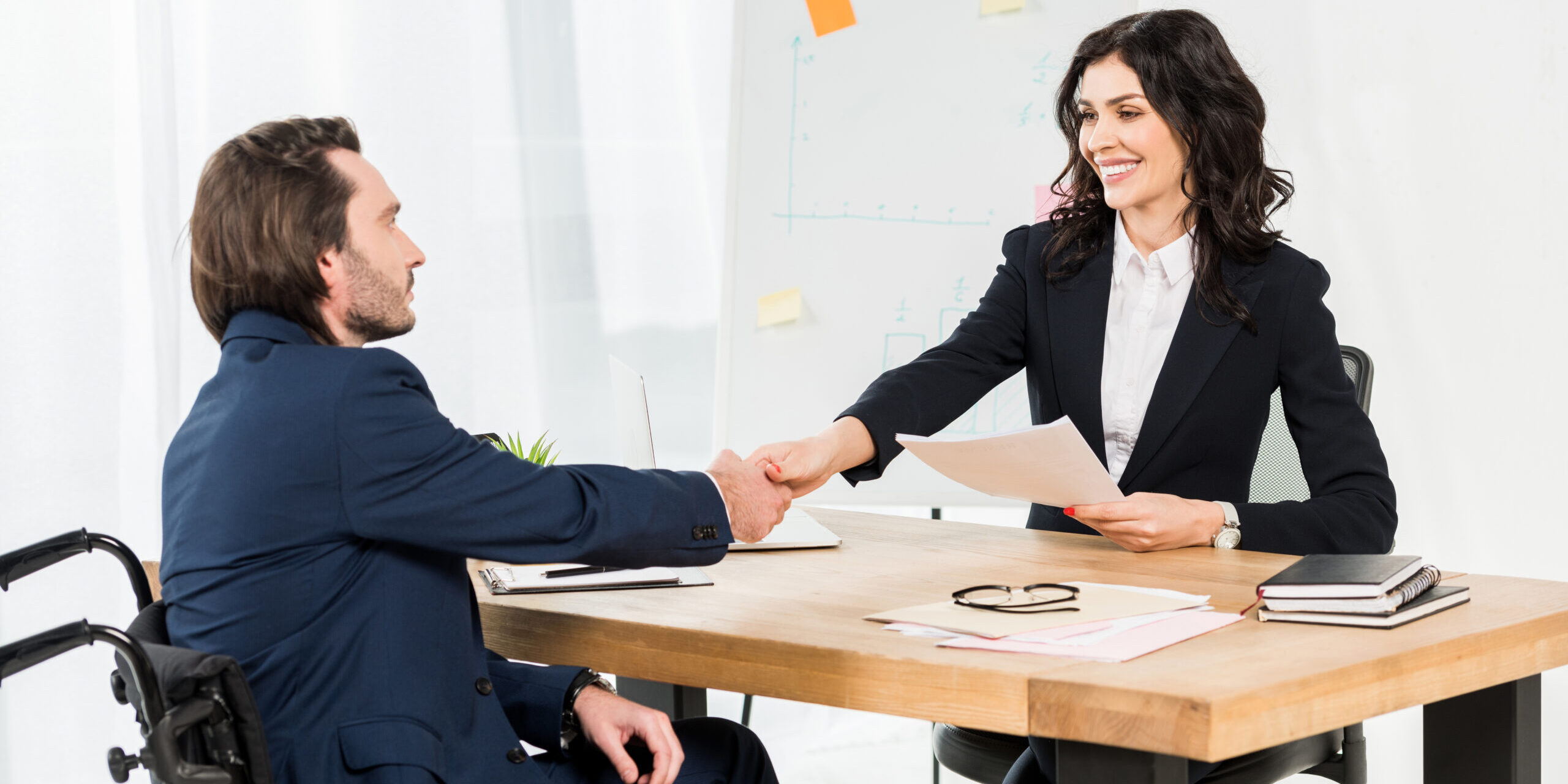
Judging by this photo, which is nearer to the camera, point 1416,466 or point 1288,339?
point 1288,339

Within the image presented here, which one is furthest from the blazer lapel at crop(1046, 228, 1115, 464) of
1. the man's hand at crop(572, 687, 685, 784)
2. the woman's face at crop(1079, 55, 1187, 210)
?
the man's hand at crop(572, 687, 685, 784)

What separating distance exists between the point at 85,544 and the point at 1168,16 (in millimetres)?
1587

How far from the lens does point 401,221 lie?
112 inches

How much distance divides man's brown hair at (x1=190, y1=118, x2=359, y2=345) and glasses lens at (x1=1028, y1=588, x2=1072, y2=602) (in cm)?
77

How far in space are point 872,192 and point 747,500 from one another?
57.4 inches

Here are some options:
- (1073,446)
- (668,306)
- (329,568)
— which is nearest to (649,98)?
(668,306)

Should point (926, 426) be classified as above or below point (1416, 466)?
above

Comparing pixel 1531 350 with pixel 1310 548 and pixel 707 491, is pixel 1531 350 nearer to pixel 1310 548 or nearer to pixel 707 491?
pixel 1310 548

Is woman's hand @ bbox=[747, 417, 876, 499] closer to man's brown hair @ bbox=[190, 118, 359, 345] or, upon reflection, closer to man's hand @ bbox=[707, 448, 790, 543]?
man's hand @ bbox=[707, 448, 790, 543]

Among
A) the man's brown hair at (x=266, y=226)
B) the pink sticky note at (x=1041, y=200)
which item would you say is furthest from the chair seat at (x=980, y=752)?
the pink sticky note at (x=1041, y=200)

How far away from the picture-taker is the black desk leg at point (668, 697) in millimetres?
1734

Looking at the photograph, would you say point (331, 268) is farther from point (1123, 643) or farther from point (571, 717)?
point (1123, 643)

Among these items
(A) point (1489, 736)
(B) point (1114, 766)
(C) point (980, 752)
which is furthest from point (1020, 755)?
(B) point (1114, 766)

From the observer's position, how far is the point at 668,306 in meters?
3.21
